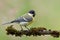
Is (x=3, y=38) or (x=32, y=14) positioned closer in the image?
(x=32, y=14)

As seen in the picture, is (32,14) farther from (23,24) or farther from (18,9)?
(18,9)

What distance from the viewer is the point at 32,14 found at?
87.7 inches

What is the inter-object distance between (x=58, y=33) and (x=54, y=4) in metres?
1.92

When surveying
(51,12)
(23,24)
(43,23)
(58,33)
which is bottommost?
(58,33)

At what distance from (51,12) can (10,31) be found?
5.51 ft

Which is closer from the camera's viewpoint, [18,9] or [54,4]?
[18,9]

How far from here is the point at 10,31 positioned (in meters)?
1.87

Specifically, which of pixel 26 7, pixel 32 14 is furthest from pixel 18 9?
pixel 32 14

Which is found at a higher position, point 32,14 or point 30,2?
point 30,2

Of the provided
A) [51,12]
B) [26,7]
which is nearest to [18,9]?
[26,7]

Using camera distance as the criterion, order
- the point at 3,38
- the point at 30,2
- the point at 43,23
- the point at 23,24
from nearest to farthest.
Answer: the point at 23,24, the point at 3,38, the point at 43,23, the point at 30,2

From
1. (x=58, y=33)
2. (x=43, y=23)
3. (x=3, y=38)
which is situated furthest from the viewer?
(x=43, y=23)

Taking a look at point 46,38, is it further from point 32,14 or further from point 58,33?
point 58,33

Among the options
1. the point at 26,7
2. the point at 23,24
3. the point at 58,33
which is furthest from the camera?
the point at 26,7
